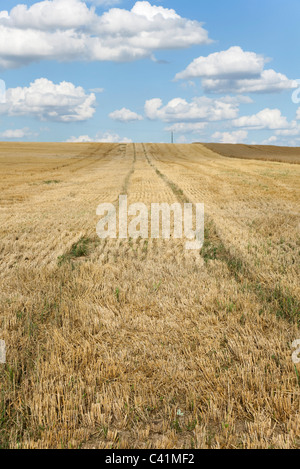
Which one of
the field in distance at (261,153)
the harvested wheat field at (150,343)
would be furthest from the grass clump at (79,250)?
the field in distance at (261,153)

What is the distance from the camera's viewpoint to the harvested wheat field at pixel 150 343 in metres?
3.35

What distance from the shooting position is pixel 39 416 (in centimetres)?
338

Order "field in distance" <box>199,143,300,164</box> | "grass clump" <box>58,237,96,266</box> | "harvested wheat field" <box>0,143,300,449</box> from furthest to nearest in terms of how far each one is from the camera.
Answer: "field in distance" <box>199,143,300,164</box> → "grass clump" <box>58,237,96,266</box> → "harvested wheat field" <box>0,143,300,449</box>

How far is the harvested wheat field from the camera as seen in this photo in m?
3.35

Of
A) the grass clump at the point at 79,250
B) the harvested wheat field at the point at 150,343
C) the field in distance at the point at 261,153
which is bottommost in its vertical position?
the harvested wheat field at the point at 150,343

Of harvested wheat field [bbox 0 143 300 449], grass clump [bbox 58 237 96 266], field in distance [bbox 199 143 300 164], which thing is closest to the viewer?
harvested wheat field [bbox 0 143 300 449]

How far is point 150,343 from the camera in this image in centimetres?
474

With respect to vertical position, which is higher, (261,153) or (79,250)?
(261,153)

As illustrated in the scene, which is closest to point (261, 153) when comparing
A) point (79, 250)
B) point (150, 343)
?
point (79, 250)

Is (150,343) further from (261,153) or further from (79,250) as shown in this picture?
(261,153)

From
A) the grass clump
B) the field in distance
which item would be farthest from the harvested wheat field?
the field in distance

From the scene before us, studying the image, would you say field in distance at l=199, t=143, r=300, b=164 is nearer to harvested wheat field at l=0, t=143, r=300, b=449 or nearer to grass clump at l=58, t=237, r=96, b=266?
grass clump at l=58, t=237, r=96, b=266

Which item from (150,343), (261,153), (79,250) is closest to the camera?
(150,343)

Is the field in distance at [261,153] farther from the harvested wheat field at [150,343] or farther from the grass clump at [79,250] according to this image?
the harvested wheat field at [150,343]
